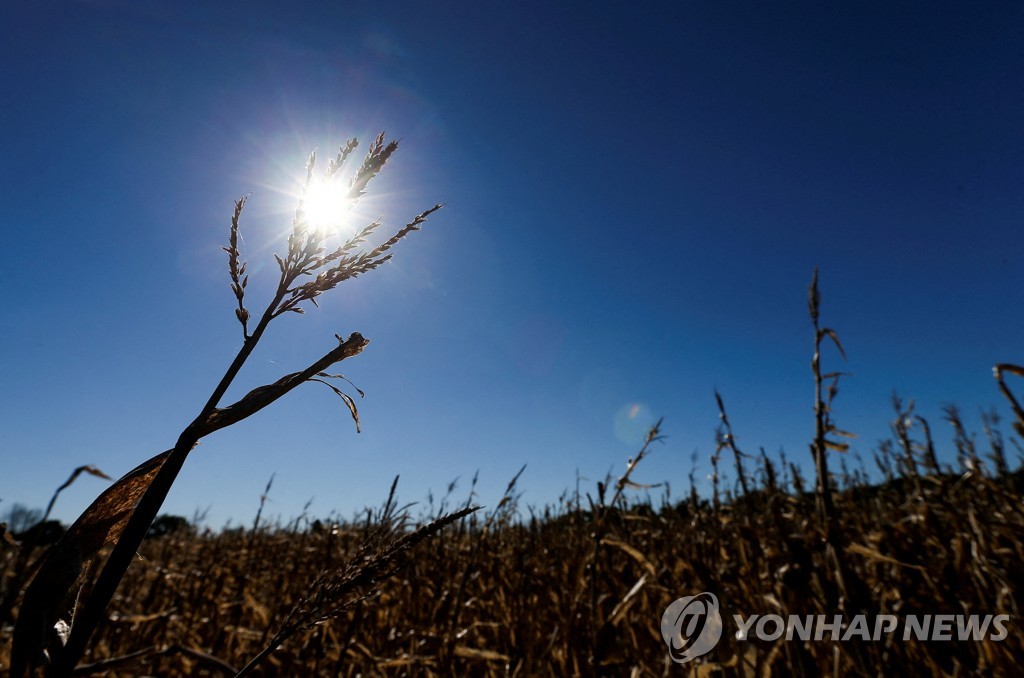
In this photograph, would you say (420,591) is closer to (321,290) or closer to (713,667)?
(713,667)

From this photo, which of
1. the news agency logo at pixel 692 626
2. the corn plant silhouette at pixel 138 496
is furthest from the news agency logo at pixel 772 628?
the corn plant silhouette at pixel 138 496

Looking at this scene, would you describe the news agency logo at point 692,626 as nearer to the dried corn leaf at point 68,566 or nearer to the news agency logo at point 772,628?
the news agency logo at point 772,628

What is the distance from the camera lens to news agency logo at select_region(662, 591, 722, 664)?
2.60 metres

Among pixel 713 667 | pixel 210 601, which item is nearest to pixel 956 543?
pixel 713 667

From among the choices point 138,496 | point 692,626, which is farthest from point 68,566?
point 692,626

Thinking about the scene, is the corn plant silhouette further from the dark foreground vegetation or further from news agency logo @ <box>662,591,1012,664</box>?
news agency logo @ <box>662,591,1012,664</box>

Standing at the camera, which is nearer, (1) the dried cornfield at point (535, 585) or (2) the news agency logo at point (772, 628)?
(1) the dried cornfield at point (535, 585)

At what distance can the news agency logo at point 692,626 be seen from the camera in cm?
260

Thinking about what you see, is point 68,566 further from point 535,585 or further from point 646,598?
point 535,585

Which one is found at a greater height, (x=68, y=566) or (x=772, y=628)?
(x=68, y=566)

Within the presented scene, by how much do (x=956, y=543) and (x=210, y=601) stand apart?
7.46 meters

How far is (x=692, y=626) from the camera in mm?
2744

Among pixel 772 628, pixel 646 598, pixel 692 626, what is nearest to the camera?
pixel 692 626

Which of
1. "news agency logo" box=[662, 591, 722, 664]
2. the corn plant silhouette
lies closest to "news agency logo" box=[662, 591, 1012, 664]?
"news agency logo" box=[662, 591, 722, 664]
